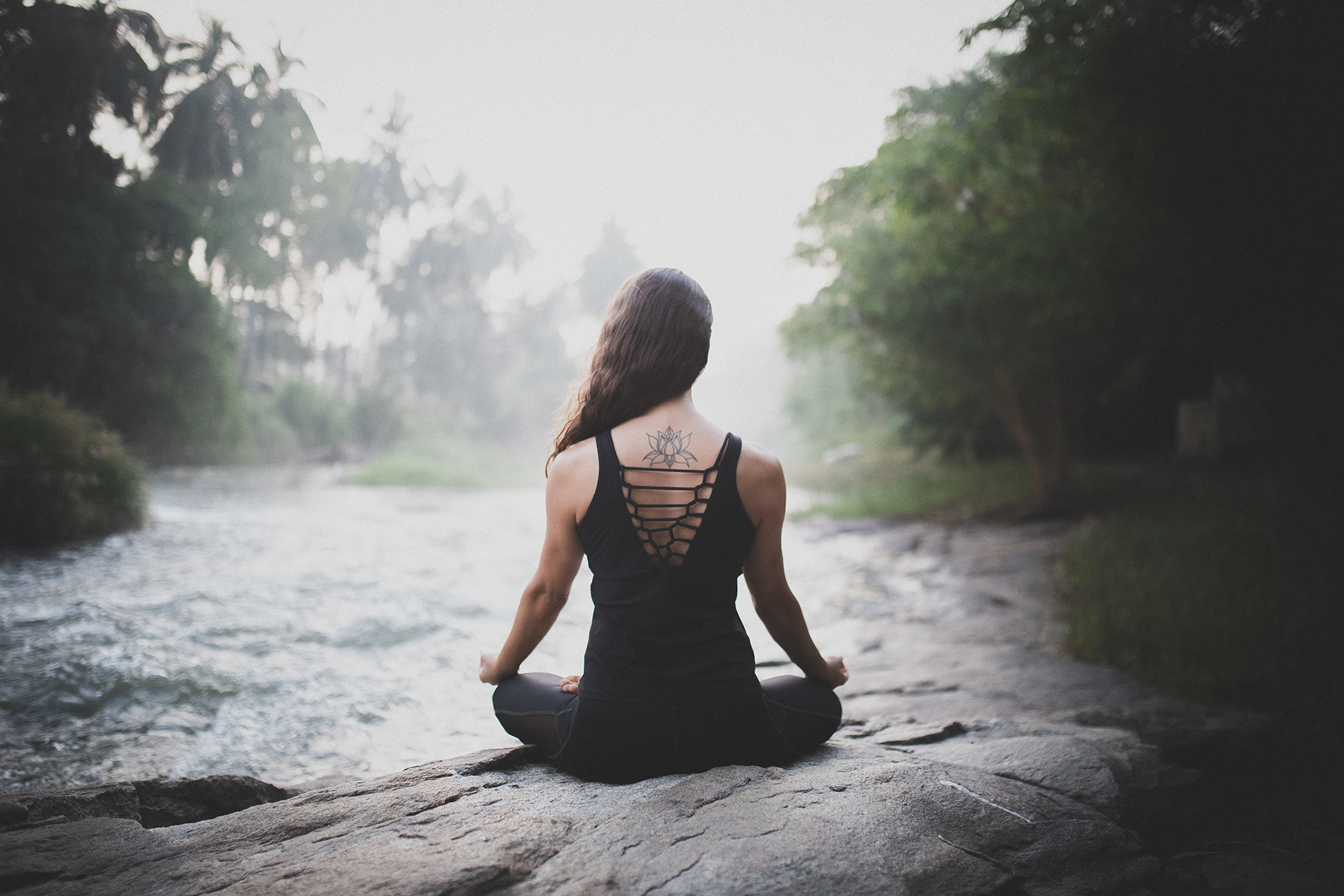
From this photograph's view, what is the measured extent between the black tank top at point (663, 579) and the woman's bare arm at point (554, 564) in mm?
59

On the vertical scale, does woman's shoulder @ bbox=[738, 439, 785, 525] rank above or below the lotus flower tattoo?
below

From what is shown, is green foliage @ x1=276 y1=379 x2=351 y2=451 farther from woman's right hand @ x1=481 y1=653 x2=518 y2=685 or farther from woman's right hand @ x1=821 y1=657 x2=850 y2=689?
woman's right hand @ x1=821 y1=657 x2=850 y2=689

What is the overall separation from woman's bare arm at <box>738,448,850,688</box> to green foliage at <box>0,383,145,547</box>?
7.41 metres

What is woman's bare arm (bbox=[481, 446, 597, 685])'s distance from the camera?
1.91m

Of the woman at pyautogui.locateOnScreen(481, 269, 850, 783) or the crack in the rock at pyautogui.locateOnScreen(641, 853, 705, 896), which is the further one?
the woman at pyautogui.locateOnScreen(481, 269, 850, 783)

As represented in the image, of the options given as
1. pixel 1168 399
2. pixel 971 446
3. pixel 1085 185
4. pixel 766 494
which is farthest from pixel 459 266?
pixel 766 494

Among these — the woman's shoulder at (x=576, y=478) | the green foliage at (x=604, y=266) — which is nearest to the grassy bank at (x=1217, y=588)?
the woman's shoulder at (x=576, y=478)

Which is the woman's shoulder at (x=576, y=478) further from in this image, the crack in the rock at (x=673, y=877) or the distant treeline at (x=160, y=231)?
the distant treeline at (x=160, y=231)

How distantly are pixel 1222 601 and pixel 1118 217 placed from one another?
2.82 metres

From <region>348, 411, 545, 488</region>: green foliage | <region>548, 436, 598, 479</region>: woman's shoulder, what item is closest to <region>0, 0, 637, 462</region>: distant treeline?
<region>348, 411, 545, 488</region>: green foliage

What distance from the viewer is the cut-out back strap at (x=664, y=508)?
6.10ft

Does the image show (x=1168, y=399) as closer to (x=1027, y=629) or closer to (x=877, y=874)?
(x=1027, y=629)

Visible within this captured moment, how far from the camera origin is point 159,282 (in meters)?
7.68

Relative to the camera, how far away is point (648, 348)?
1970mm
